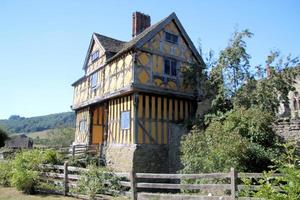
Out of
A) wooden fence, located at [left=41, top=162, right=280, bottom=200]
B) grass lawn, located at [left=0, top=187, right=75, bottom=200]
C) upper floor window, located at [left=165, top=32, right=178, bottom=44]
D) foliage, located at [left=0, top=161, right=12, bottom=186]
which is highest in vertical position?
upper floor window, located at [left=165, top=32, right=178, bottom=44]

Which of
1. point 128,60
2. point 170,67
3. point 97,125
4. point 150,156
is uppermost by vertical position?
point 128,60

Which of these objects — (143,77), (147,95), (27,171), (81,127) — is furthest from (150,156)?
(81,127)

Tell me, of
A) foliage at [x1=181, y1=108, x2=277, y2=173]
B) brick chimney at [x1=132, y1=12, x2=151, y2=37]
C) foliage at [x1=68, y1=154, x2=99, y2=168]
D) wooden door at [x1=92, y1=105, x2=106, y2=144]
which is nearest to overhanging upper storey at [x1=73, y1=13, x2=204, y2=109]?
brick chimney at [x1=132, y1=12, x2=151, y2=37]

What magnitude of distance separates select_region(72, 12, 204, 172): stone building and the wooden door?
1823mm

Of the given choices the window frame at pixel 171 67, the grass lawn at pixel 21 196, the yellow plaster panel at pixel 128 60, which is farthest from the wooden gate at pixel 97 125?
the grass lawn at pixel 21 196

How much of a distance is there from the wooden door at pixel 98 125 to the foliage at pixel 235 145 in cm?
997

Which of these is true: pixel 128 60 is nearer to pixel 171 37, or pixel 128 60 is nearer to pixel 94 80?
pixel 171 37

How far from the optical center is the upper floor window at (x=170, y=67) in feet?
58.3

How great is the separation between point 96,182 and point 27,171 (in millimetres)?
4153

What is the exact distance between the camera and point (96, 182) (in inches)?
431

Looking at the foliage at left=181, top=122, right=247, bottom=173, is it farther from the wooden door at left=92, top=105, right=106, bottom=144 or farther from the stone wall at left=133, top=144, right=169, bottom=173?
the wooden door at left=92, top=105, right=106, bottom=144

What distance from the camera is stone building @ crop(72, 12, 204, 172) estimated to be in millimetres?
15969

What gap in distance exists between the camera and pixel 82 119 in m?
22.8

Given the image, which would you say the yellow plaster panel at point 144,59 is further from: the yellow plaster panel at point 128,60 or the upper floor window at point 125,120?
the upper floor window at point 125,120
